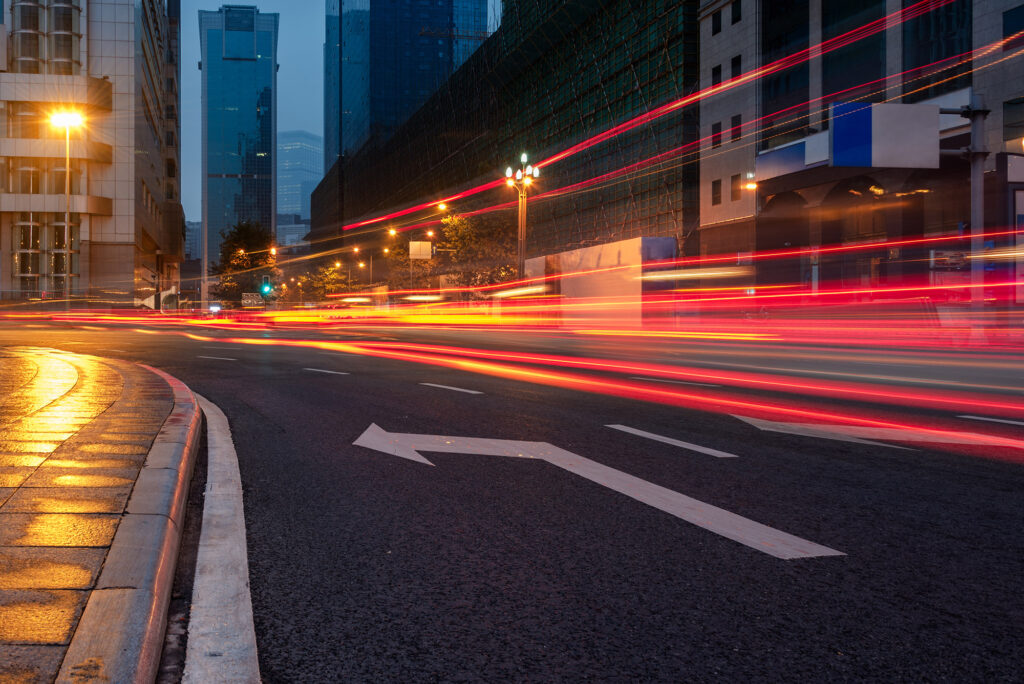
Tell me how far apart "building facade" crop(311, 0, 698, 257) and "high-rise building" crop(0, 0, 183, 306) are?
2573 centimetres

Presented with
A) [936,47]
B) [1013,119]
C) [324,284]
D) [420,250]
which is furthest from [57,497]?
[324,284]

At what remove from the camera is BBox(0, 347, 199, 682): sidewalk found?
8.21 feet

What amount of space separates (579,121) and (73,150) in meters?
35.2

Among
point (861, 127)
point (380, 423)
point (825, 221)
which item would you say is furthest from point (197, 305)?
point (380, 423)

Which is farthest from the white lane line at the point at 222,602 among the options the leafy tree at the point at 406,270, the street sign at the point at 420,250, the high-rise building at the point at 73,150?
the street sign at the point at 420,250

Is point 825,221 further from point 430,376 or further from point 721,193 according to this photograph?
point 430,376

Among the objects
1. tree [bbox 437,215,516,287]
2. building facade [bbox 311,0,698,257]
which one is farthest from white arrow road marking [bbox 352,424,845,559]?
tree [bbox 437,215,516,287]

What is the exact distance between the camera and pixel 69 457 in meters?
5.53

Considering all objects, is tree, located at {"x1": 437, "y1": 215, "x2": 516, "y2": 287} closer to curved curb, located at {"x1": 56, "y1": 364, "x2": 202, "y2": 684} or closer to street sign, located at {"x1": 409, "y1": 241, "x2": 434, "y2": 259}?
street sign, located at {"x1": 409, "y1": 241, "x2": 434, "y2": 259}

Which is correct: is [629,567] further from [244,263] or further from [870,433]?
[244,263]

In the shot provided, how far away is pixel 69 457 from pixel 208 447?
1.58m

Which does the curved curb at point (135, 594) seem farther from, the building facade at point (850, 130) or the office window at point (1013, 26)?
the office window at point (1013, 26)

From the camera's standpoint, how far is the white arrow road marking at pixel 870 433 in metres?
7.33

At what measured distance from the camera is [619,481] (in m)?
5.56
